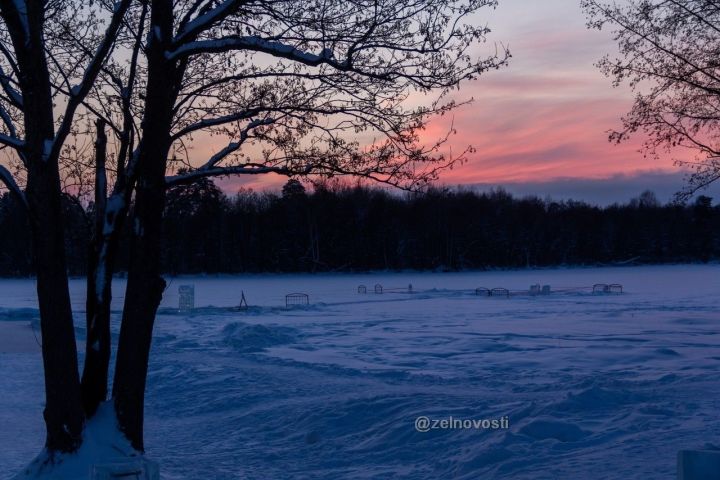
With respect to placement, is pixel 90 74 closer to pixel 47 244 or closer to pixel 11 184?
pixel 11 184

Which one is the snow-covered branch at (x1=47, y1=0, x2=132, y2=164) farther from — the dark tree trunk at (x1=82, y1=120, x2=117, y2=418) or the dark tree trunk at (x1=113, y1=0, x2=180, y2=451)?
the dark tree trunk at (x1=82, y1=120, x2=117, y2=418)

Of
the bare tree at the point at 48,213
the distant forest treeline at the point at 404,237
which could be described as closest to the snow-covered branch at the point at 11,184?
the bare tree at the point at 48,213

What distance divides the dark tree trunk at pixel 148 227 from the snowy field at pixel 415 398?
1.66m

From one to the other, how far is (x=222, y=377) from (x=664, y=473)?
348 inches

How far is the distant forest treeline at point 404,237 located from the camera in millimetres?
91438

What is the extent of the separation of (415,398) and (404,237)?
3350 inches

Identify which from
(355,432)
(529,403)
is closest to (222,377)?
(355,432)

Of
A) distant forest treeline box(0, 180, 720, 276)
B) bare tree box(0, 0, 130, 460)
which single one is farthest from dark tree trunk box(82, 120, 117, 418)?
distant forest treeline box(0, 180, 720, 276)

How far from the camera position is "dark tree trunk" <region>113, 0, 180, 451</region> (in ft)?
22.5

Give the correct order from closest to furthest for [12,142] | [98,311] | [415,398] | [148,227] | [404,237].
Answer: [12,142]
[148,227]
[98,311]
[415,398]
[404,237]

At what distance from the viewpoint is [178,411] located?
39.1 ft

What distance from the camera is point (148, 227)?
6.84m

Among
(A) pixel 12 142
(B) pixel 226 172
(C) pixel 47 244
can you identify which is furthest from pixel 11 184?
(B) pixel 226 172

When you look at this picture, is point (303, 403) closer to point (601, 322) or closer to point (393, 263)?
point (601, 322)
